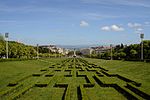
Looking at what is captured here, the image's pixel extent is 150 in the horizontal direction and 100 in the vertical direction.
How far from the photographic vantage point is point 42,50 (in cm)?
16112

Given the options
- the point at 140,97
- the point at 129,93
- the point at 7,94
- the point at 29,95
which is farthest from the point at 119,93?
the point at 7,94

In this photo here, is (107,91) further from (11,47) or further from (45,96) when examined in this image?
(11,47)

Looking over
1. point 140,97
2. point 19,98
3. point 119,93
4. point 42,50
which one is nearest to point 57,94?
point 19,98

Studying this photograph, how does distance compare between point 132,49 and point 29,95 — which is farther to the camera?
point 132,49

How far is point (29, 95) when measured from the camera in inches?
604

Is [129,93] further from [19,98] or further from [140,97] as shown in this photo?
[19,98]

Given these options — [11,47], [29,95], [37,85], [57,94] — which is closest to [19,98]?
[29,95]

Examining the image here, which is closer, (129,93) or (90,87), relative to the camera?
(129,93)

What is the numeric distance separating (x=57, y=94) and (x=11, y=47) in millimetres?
63065

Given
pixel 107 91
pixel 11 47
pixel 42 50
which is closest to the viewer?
pixel 107 91

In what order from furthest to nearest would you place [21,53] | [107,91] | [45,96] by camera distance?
1. [21,53]
2. [107,91]
3. [45,96]

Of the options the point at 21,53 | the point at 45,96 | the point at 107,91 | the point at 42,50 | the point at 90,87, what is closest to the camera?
the point at 45,96

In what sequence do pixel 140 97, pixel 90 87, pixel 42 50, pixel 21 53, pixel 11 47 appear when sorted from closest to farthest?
pixel 140 97 → pixel 90 87 → pixel 11 47 → pixel 21 53 → pixel 42 50

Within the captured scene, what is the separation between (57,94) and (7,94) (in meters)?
2.52
